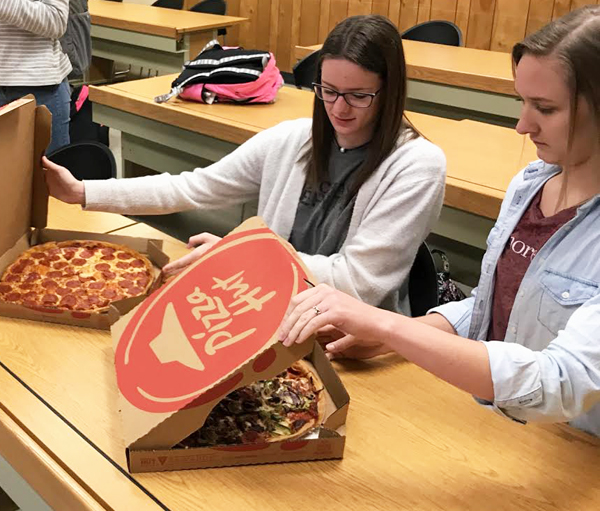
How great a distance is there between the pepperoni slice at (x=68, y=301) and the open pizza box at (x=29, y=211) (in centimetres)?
3

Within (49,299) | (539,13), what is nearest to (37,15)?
(49,299)

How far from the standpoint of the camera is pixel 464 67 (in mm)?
3350

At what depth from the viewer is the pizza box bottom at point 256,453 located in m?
0.94

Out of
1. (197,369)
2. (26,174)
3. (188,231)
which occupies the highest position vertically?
(26,174)

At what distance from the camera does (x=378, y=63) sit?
1409 mm

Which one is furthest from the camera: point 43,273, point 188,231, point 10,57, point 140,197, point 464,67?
point 464,67

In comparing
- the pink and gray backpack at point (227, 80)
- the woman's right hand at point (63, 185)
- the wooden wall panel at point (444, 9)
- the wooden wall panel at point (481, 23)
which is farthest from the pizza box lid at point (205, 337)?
the wooden wall panel at point (444, 9)

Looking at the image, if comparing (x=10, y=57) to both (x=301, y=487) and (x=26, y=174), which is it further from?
(x=301, y=487)

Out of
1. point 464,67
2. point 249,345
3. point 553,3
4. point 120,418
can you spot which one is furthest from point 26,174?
point 553,3

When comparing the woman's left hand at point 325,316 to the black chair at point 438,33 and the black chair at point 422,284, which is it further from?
the black chair at point 438,33

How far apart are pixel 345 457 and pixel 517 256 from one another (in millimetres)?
491

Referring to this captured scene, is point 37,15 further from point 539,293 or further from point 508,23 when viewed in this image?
point 508,23

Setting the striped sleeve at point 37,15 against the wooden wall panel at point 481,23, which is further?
the wooden wall panel at point 481,23

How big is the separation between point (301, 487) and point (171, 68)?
422 centimetres
